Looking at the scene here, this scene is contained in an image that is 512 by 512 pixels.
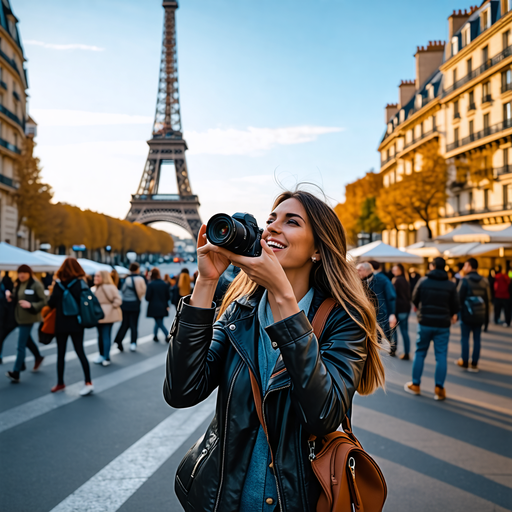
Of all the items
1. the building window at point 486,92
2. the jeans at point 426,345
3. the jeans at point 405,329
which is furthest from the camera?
the building window at point 486,92

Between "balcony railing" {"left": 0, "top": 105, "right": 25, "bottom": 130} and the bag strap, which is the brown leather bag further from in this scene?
"balcony railing" {"left": 0, "top": 105, "right": 25, "bottom": 130}

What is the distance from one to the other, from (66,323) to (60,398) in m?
0.95

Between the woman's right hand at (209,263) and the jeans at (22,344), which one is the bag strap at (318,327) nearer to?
the woman's right hand at (209,263)

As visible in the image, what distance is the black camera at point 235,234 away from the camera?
56.8 inches

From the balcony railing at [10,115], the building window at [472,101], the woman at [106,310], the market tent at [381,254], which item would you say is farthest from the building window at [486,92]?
the balcony railing at [10,115]

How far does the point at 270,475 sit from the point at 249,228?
0.78m

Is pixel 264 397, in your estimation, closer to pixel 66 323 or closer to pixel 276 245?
pixel 276 245

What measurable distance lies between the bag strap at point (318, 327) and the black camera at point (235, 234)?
0.34 m

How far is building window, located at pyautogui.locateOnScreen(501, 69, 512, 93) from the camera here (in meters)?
27.3

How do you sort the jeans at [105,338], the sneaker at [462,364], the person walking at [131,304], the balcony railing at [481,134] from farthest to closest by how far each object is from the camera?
the balcony railing at [481,134], the person walking at [131,304], the jeans at [105,338], the sneaker at [462,364]

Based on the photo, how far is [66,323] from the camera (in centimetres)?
621

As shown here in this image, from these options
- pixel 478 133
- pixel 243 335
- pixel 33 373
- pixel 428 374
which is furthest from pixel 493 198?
pixel 243 335

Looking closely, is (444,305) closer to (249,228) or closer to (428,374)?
(428,374)

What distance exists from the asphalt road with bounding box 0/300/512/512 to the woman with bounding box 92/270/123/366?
1.00 meters
